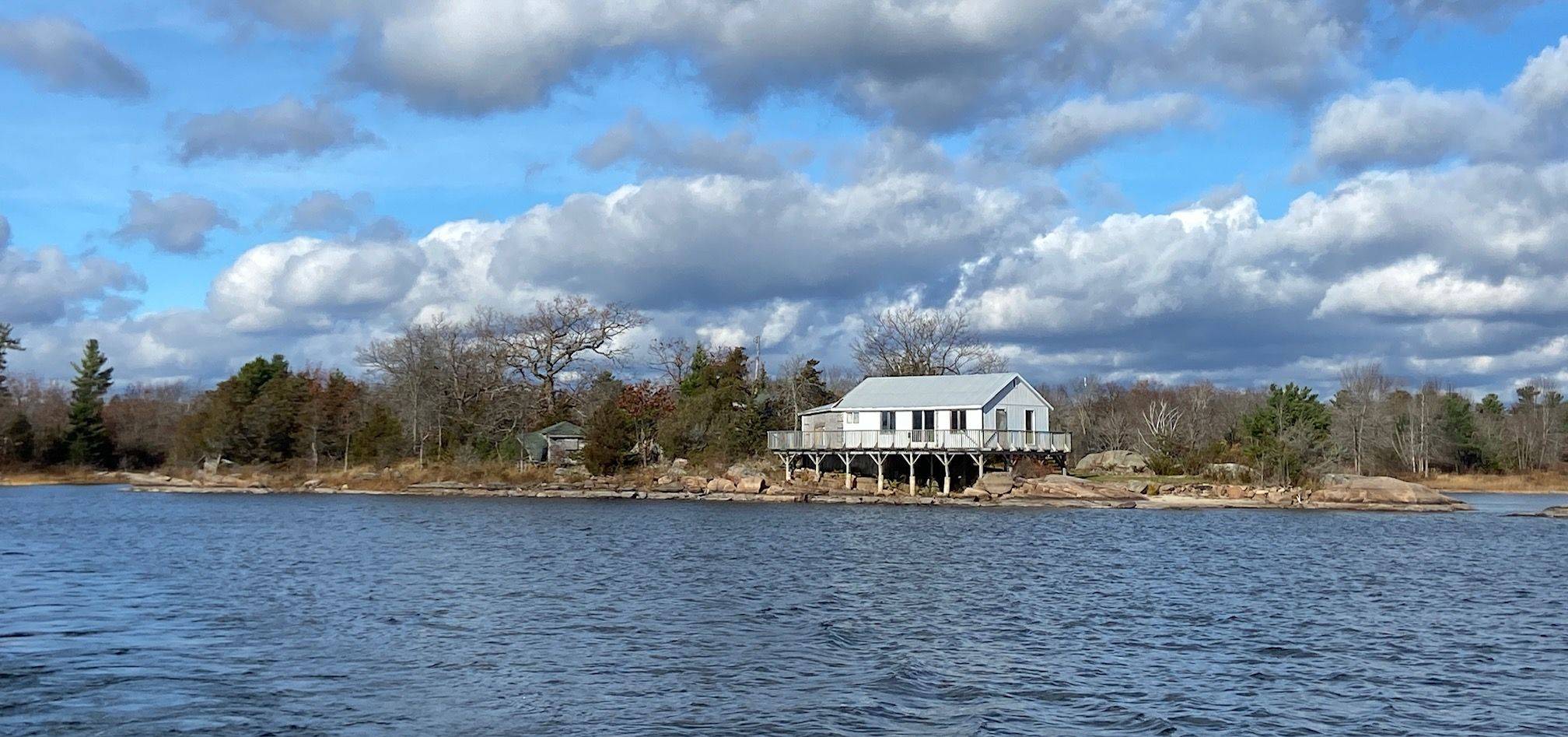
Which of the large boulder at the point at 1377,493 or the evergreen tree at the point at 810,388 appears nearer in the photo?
the large boulder at the point at 1377,493

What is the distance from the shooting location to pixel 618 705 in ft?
52.5

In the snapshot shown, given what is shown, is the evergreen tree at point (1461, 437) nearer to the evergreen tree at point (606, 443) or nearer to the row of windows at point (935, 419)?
the row of windows at point (935, 419)

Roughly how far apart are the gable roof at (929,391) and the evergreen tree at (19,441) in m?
66.8

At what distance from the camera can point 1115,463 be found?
236ft

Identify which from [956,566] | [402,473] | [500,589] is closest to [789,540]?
[956,566]

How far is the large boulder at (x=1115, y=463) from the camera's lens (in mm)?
70375

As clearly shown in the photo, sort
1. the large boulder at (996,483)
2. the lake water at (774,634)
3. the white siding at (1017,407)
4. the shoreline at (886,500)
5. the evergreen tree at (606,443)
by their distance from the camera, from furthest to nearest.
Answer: the evergreen tree at (606,443), the white siding at (1017,407), the large boulder at (996,483), the shoreline at (886,500), the lake water at (774,634)

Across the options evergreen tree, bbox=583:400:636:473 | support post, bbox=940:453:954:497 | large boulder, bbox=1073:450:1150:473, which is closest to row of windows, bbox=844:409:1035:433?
support post, bbox=940:453:954:497

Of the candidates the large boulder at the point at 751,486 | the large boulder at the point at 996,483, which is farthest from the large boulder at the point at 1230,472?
the large boulder at the point at 751,486

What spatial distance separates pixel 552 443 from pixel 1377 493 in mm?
45820

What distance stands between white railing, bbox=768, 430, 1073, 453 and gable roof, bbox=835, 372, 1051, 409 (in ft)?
4.40

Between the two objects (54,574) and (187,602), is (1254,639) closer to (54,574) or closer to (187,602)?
(187,602)

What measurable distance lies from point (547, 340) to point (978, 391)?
32206mm

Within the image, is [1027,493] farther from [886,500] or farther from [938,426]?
[886,500]
